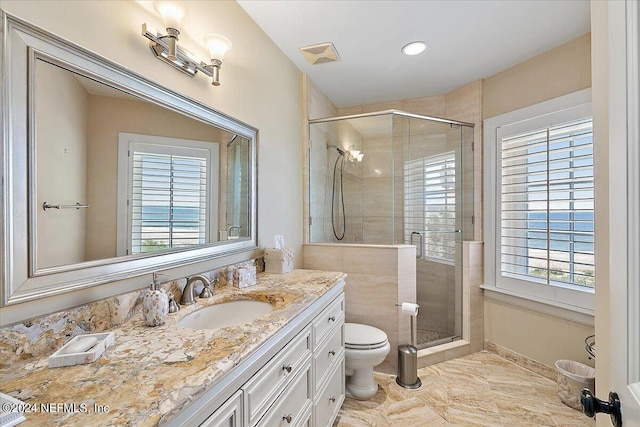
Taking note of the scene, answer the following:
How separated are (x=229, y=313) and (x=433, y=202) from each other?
2305mm

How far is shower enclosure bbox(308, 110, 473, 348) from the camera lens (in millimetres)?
2781

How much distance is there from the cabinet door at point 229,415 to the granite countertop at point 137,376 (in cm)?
11

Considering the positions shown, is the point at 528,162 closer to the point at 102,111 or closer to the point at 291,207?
the point at 291,207

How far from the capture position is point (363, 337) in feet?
6.85

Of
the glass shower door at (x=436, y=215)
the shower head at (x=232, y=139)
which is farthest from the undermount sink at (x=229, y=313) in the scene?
the glass shower door at (x=436, y=215)

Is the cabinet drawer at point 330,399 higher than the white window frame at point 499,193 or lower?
lower

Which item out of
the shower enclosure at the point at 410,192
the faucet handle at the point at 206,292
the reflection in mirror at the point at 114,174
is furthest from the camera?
the shower enclosure at the point at 410,192

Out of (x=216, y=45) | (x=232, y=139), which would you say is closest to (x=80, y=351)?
(x=232, y=139)

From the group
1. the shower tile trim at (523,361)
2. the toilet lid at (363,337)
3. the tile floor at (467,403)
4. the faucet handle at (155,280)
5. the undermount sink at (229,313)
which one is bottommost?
the tile floor at (467,403)

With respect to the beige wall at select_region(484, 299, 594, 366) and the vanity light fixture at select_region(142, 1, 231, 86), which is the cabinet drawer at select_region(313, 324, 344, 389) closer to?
the vanity light fixture at select_region(142, 1, 231, 86)

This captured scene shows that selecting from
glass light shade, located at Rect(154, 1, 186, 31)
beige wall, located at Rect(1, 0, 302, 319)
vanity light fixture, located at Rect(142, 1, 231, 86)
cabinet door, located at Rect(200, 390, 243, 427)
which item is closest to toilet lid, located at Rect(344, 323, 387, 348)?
beige wall, located at Rect(1, 0, 302, 319)

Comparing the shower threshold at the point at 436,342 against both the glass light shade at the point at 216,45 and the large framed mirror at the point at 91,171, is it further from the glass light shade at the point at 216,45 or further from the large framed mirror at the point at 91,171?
the glass light shade at the point at 216,45

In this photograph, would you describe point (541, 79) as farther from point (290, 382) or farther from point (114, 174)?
point (114, 174)

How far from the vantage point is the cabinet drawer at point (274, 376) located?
3.00 ft
